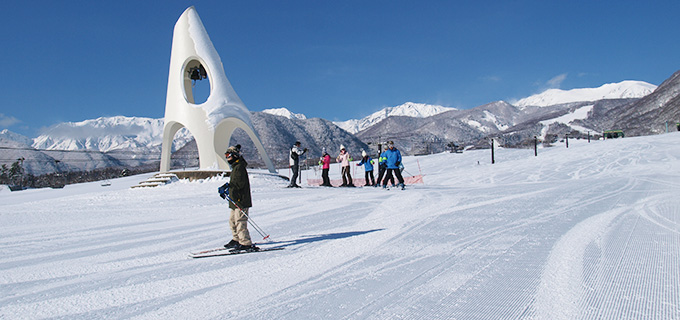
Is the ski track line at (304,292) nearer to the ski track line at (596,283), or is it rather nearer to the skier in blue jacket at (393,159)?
the ski track line at (596,283)

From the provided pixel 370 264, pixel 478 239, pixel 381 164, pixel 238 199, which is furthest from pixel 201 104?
pixel 370 264

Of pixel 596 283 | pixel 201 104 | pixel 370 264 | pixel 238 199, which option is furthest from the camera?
pixel 201 104

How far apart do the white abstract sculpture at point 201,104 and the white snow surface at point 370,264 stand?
11.1 meters

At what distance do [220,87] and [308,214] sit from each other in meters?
14.2

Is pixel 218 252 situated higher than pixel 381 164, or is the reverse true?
pixel 381 164

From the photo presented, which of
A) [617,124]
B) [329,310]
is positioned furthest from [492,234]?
[617,124]

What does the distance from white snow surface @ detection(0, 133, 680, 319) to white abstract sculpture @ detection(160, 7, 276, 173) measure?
11057 mm

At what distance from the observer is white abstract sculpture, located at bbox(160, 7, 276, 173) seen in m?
19.4

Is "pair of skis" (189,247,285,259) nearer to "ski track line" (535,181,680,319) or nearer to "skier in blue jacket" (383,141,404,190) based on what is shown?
"ski track line" (535,181,680,319)

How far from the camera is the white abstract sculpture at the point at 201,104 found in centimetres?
1939

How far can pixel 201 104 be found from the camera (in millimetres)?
19516

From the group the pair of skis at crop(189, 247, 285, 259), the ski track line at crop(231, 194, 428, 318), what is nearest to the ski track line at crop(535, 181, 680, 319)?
the ski track line at crop(231, 194, 428, 318)

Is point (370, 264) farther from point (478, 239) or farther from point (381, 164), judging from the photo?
point (381, 164)

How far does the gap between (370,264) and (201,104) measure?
17.5 meters
